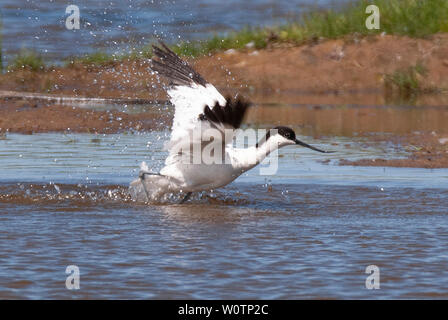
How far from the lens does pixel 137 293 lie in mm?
5664

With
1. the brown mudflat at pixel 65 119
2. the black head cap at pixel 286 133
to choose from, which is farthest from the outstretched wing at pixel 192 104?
the brown mudflat at pixel 65 119

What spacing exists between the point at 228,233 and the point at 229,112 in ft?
3.23

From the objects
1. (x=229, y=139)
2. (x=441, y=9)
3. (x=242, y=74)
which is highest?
(x=441, y=9)

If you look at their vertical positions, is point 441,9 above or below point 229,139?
above

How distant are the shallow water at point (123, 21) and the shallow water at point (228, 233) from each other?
40.9 feet

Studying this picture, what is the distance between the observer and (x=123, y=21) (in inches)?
1051

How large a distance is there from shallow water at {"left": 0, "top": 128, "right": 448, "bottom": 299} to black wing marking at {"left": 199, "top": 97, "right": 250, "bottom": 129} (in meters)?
0.78

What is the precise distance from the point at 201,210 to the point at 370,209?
1401mm

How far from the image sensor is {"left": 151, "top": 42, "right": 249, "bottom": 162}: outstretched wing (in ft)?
25.8

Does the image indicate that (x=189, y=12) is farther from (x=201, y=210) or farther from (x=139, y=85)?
(x=201, y=210)

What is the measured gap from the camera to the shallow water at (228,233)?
5.88 metres

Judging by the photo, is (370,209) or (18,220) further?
(370,209)

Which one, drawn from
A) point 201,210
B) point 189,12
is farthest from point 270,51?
point 201,210

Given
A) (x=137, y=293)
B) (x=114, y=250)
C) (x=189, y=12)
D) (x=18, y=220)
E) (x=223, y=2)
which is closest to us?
(x=137, y=293)
